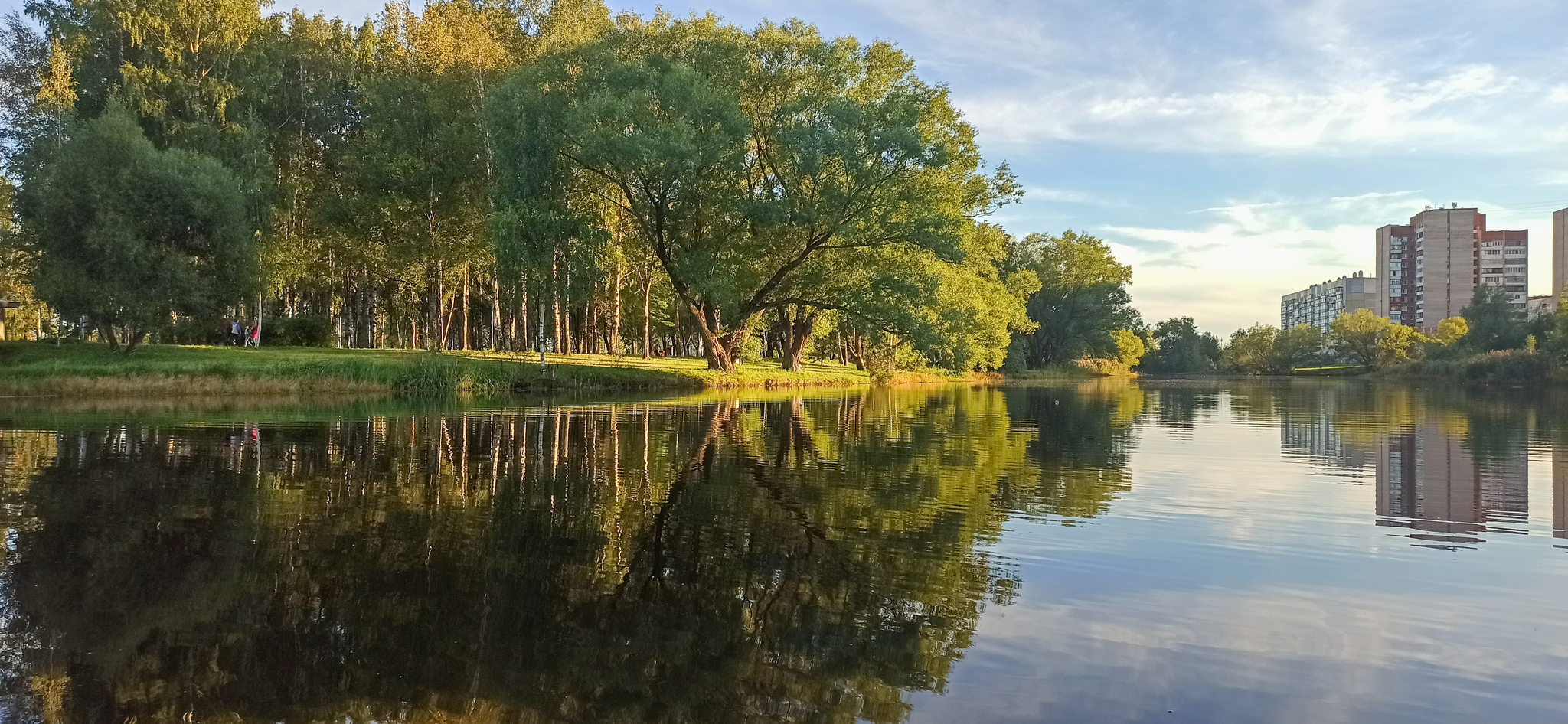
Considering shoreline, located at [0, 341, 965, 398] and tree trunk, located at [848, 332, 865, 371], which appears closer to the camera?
shoreline, located at [0, 341, 965, 398]

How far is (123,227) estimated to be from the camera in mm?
29578

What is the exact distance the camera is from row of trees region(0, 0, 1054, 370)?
3139cm

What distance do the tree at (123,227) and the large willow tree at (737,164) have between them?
1054 cm

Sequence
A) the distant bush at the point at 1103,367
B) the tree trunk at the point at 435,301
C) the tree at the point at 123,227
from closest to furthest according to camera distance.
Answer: the tree at the point at 123,227 → the tree trunk at the point at 435,301 → the distant bush at the point at 1103,367

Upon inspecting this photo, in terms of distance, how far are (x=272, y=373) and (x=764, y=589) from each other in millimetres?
29488

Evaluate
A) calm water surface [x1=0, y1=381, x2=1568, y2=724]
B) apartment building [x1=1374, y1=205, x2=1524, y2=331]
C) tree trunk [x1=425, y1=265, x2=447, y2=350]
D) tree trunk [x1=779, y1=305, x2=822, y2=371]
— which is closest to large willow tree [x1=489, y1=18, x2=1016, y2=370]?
tree trunk [x1=779, y1=305, x2=822, y2=371]

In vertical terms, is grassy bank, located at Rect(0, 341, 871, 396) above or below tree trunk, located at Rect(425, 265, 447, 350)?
below

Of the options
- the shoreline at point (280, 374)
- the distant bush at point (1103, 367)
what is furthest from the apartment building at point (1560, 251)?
the shoreline at point (280, 374)

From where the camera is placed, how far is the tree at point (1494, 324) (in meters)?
89.5

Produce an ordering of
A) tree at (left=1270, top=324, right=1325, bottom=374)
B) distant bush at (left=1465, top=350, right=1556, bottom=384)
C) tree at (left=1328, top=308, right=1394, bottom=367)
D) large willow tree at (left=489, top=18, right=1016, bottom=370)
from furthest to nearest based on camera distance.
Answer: tree at (left=1270, top=324, right=1325, bottom=374), tree at (left=1328, top=308, right=1394, bottom=367), distant bush at (left=1465, top=350, right=1556, bottom=384), large willow tree at (left=489, top=18, right=1016, bottom=370)

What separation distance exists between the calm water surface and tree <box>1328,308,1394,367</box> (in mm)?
113443

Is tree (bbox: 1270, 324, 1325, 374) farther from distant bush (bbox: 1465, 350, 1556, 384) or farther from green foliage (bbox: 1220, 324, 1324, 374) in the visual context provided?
distant bush (bbox: 1465, 350, 1556, 384)

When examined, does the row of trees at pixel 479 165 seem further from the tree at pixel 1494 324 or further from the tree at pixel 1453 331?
the tree at pixel 1453 331

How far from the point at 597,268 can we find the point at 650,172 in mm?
5385
